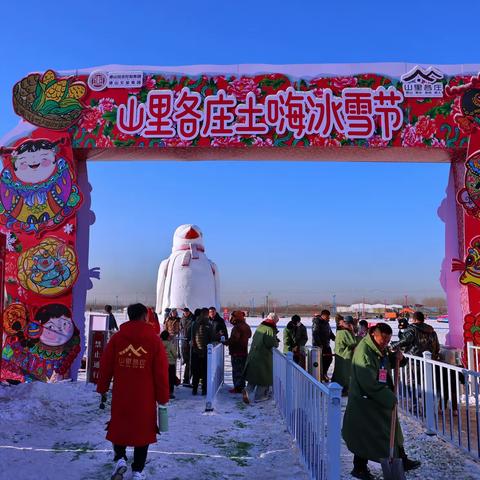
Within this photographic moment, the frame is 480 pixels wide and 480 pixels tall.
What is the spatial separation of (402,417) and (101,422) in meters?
4.22

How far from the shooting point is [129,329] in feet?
14.1

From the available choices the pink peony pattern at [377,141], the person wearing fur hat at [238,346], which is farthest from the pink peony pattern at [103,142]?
the pink peony pattern at [377,141]

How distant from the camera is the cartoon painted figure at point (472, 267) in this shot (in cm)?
975

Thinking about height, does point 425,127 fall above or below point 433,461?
above

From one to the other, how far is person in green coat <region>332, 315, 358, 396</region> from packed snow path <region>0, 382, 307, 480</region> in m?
1.40

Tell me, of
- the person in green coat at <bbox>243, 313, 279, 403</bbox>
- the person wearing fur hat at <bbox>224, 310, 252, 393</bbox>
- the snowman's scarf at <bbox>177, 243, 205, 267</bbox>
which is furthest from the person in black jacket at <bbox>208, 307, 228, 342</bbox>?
the snowman's scarf at <bbox>177, 243, 205, 267</bbox>

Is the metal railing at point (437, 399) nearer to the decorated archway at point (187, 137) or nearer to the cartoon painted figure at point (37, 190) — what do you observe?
the decorated archway at point (187, 137)

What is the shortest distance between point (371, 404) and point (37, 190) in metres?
8.38

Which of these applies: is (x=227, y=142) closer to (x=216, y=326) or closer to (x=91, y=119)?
(x=91, y=119)

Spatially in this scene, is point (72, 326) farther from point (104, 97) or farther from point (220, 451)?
point (220, 451)

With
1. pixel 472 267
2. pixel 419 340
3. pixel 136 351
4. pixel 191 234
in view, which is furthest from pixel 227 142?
pixel 136 351

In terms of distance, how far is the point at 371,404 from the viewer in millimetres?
4449

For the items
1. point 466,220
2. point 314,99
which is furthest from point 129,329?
point 466,220

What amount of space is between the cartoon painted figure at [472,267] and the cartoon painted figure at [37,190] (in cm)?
789
